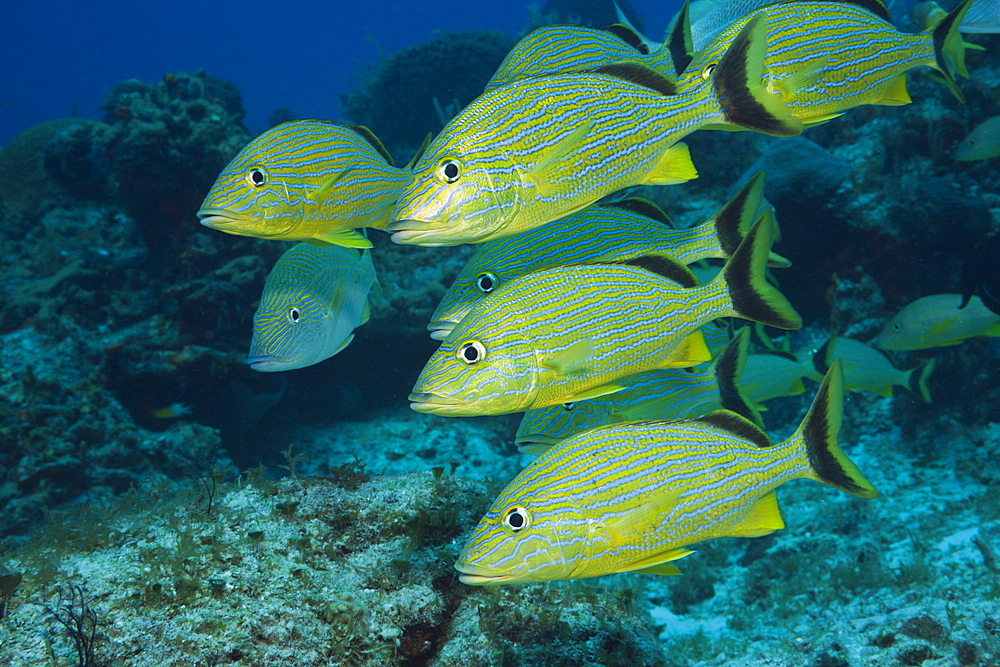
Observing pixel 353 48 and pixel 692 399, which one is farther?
pixel 353 48

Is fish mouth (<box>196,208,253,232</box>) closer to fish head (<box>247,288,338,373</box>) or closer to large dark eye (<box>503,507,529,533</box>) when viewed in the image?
fish head (<box>247,288,338,373</box>)

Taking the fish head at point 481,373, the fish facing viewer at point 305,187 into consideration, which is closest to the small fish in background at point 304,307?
the fish facing viewer at point 305,187

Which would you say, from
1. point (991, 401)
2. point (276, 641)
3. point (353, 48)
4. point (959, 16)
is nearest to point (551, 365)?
point (276, 641)

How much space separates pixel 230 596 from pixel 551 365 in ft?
6.46

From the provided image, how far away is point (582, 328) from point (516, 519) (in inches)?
36.5

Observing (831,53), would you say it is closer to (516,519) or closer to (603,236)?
(603,236)

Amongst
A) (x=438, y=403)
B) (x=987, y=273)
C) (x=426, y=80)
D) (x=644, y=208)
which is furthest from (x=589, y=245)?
(x=426, y=80)

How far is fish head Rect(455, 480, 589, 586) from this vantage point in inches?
80.7

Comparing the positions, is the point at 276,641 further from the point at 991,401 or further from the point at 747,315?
the point at 991,401

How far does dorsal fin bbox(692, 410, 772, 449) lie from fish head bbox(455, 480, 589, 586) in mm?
850

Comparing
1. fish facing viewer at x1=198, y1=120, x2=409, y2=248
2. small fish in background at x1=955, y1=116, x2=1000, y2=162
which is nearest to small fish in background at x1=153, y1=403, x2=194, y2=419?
fish facing viewer at x1=198, y1=120, x2=409, y2=248

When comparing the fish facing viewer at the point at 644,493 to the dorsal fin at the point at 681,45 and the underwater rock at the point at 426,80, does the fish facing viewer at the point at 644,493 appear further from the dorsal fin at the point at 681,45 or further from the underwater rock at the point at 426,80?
the underwater rock at the point at 426,80

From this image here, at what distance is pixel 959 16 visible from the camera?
9.12 ft

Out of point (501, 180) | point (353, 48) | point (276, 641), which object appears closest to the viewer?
point (501, 180)
